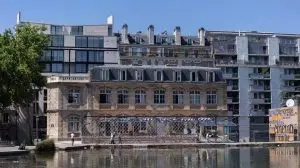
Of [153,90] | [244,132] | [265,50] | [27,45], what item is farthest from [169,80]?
[265,50]

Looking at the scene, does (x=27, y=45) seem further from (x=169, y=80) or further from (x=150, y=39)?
(x=150, y=39)

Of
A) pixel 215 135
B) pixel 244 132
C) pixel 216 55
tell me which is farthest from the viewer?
pixel 216 55

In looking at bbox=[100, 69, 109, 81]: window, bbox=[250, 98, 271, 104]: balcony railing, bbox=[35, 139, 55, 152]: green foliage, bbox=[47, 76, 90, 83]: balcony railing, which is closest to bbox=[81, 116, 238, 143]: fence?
bbox=[47, 76, 90, 83]: balcony railing

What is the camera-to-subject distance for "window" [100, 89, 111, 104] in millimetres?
80562

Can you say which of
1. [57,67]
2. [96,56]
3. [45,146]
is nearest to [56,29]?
[57,67]

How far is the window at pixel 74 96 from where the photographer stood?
79.4 metres

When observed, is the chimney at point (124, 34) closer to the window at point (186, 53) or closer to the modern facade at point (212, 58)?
the modern facade at point (212, 58)

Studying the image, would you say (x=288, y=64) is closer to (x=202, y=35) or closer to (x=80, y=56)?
(x=202, y=35)

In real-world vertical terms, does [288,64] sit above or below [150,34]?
below

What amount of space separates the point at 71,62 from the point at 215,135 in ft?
147

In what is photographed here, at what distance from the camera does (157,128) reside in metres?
79.0

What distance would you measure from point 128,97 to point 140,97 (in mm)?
1847

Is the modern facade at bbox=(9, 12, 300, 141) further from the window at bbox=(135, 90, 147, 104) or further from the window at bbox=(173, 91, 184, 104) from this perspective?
the window at bbox=(135, 90, 147, 104)

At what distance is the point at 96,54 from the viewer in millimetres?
114812
